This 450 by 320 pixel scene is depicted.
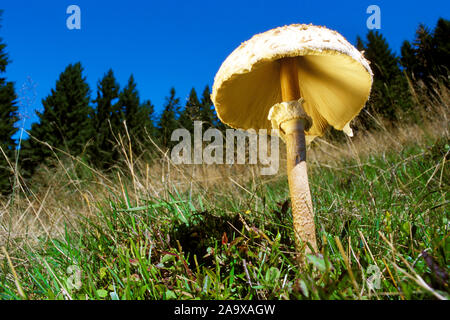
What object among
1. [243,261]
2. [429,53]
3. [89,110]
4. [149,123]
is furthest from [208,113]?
[89,110]

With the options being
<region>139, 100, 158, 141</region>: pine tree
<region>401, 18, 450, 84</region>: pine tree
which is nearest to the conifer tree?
<region>139, 100, 158, 141</region>: pine tree

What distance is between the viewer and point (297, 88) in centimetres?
152

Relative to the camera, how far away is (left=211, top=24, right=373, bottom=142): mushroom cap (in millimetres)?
1145

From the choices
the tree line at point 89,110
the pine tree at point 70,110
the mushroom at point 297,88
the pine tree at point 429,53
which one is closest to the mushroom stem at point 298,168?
the mushroom at point 297,88

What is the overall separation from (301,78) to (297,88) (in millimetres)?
425

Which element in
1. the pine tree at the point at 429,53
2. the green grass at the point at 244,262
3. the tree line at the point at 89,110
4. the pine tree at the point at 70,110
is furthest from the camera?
the pine tree at the point at 70,110

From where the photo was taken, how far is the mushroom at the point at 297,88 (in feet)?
3.81

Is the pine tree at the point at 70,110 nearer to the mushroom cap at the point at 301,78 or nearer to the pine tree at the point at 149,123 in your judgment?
the pine tree at the point at 149,123

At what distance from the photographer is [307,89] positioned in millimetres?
1960

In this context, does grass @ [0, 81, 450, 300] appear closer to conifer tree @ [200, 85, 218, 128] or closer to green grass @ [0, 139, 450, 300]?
green grass @ [0, 139, 450, 300]

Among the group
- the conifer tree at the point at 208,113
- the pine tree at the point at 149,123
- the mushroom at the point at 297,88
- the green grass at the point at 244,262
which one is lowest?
the green grass at the point at 244,262
